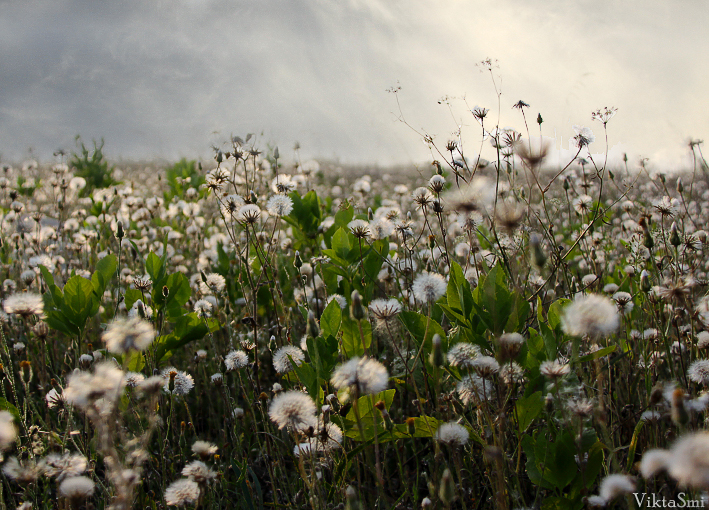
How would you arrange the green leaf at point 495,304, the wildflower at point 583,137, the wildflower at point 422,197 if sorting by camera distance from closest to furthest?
1. the green leaf at point 495,304
2. the wildflower at point 422,197
3. the wildflower at point 583,137

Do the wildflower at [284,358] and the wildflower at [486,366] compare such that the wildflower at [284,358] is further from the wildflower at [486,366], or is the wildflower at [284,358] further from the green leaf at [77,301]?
the green leaf at [77,301]

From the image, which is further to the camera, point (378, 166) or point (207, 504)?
point (378, 166)

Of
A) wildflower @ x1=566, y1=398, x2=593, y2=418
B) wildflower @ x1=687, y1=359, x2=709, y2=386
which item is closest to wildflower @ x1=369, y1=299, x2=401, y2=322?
wildflower @ x1=566, y1=398, x2=593, y2=418

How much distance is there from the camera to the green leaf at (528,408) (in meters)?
1.54

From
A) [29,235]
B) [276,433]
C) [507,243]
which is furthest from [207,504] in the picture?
[29,235]

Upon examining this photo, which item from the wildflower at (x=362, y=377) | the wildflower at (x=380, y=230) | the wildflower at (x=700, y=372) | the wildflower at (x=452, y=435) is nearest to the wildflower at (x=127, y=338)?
the wildflower at (x=362, y=377)

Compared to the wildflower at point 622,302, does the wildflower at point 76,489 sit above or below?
below

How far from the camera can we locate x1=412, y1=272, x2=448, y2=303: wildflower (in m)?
1.80

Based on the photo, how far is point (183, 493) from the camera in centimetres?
144

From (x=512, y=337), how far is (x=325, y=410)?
674mm

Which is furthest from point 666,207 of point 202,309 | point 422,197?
point 202,309

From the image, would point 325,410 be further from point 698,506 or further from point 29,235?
point 29,235

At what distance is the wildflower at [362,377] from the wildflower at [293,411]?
18 centimetres

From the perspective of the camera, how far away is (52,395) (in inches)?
82.1
